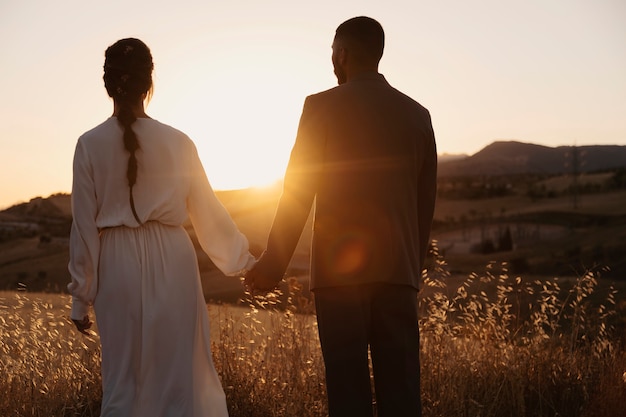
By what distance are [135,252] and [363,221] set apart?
1.36m

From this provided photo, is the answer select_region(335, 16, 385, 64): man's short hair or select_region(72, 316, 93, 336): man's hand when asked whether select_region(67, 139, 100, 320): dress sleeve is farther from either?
select_region(335, 16, 385, 64): man's short hair

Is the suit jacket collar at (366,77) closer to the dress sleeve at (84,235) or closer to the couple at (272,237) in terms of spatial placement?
the couple at (272,237)

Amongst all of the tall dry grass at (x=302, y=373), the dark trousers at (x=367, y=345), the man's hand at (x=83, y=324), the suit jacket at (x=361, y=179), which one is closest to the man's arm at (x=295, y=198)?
the suit jacket at (x=361, y=179)

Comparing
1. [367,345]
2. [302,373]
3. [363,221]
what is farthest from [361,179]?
[302,373]

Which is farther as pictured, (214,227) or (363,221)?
(214,227)

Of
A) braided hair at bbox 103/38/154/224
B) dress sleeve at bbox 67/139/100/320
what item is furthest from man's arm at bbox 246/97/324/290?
dress sleeve at bbox 67/139/100/320

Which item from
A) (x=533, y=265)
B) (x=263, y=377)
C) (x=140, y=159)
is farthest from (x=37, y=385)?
(x=533, y=265)

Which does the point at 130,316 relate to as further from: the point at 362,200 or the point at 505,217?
the point at 505,217

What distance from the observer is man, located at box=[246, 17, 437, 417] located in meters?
3.79

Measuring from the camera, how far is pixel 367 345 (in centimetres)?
380

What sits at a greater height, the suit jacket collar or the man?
the suit jacket collar

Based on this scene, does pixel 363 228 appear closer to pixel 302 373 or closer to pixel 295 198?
pixel 295 198

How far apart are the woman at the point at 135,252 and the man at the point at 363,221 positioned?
0.82 m

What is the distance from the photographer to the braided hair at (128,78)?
14.2 feet
